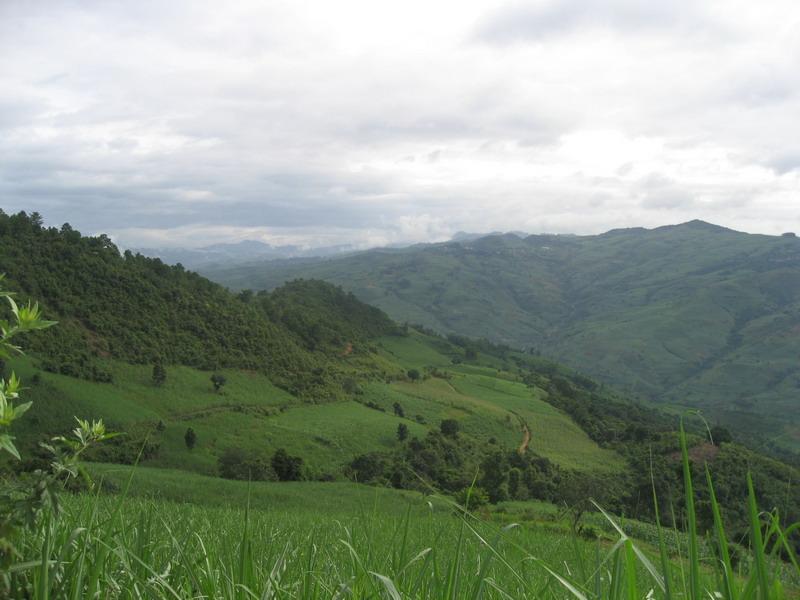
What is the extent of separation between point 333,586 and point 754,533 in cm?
144

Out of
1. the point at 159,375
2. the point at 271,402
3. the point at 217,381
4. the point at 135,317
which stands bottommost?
the point at 271,402

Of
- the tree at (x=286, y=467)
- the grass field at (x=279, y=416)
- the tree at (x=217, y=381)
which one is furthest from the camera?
the tree at (x=217, y=381)

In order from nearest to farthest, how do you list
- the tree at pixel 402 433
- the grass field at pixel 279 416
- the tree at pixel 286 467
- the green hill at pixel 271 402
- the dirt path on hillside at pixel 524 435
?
1. the tree at pixel 286 467
2. the green hill at pixel 271 402
3. the grass field at pixel 279 416
4. the tree at pixel 402 433
5. the dirt path on hillside at pixel 524 435

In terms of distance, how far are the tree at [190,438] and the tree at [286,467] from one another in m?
8.52

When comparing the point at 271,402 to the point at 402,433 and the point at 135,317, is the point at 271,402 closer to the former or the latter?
the point at 402,433

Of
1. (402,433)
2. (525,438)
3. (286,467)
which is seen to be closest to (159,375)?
(286,467)

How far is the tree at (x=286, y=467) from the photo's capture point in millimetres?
45250

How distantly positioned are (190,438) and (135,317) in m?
27.2

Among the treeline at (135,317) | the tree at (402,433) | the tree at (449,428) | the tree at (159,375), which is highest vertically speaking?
the treeline at (135,317)

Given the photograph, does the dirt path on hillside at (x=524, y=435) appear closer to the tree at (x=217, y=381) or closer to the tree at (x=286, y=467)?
the tree at (x=286, y=467)

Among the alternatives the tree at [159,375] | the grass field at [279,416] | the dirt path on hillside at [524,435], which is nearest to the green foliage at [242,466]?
the grass field at [279,416]

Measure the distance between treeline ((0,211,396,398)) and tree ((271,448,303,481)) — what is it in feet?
75.1

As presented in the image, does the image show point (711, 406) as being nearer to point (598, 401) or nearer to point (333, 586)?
point (598, 401)

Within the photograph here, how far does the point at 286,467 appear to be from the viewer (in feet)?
151
